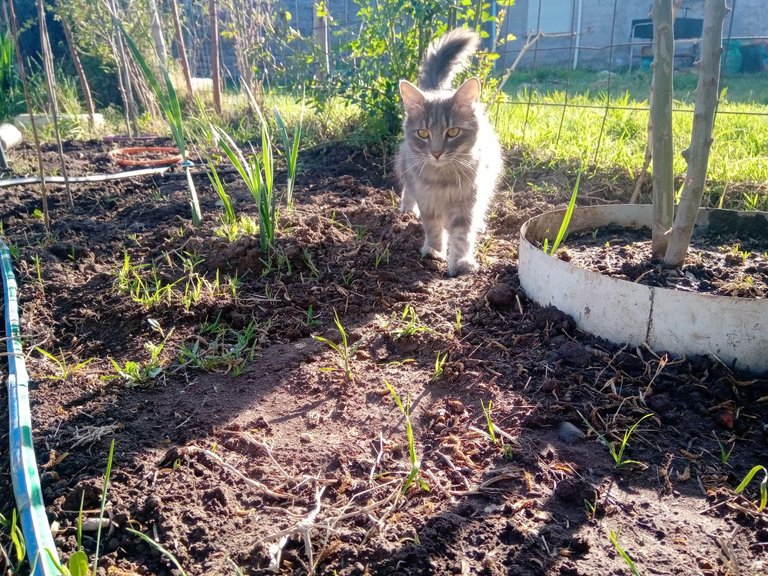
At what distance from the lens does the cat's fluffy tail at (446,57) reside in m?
3.71

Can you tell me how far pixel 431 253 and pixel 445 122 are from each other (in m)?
0.71

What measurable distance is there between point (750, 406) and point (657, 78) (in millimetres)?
1277

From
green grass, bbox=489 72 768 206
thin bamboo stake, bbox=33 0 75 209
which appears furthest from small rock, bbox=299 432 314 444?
green grass, bbox=489 72 768 206

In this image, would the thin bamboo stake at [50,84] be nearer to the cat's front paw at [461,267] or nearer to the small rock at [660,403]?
the cat's front paw at [461,267]

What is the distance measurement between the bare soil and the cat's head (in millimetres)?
610

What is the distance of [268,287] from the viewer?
8.41 feet

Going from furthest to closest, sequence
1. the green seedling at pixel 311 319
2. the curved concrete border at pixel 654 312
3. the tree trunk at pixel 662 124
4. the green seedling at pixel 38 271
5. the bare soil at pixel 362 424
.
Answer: the green seedling at pixel 38 271, the green seedling at pixel 311 319, the tree trunk at pixel 662 124, the curved concrete border at pixel 654 312, the bare soil at pixel 362 424

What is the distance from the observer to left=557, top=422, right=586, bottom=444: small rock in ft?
5.40

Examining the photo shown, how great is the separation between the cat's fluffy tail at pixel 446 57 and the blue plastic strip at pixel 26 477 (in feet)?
9.62

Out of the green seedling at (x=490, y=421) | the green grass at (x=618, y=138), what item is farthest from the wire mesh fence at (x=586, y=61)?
the green seedling at (x=490, y=421)

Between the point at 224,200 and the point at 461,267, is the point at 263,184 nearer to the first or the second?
the point at 224,200

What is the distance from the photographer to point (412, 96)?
3.11 metres

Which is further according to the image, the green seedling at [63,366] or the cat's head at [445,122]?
the cat's head at [445,122]

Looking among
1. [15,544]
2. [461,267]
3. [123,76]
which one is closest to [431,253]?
[461,267]
